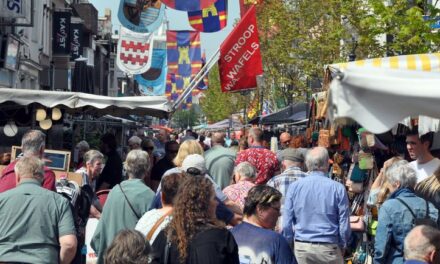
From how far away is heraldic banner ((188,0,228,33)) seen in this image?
1955 centimetres

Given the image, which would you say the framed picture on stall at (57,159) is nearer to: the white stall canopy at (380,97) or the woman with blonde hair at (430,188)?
the woman with blonde hair at (430,188)

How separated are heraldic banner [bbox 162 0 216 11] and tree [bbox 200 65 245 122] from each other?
41.4 meters

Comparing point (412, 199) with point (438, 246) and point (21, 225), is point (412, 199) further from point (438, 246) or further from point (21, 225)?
point (21, 225)

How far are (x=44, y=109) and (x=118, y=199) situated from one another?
21.0 feet

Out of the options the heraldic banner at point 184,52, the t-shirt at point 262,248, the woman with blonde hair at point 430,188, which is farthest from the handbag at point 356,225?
the heraldic banner at point 184,52

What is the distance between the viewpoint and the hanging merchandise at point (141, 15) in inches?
779

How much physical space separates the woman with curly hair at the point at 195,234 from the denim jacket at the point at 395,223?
2.10 meters

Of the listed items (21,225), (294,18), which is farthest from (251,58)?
(294,18)

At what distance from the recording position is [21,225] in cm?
665

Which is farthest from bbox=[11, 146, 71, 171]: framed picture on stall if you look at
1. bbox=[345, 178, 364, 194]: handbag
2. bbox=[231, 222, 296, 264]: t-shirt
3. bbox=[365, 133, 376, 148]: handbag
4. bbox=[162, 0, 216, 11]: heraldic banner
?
bbox=[162, 0, 216, 11]: heraldic banner

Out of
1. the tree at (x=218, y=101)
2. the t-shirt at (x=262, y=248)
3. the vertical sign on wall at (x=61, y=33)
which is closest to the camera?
the t-shirt at (x=262, y=248)

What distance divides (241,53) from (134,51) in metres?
5.68

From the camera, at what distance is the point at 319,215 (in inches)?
333

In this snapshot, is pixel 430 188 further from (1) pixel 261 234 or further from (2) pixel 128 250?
(2) pixel 128 250
